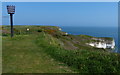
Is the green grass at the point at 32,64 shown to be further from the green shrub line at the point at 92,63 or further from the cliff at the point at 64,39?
the cliff at the point at 64,39

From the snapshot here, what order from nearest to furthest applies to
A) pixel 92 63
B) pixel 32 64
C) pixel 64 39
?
pixel 92 63
pixel 32 64
pixel 64 39

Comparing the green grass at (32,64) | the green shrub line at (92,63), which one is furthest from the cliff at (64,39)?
the green shrub line at (92,63)

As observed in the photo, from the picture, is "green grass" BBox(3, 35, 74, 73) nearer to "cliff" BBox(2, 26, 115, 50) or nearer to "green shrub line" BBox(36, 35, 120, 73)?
"green shrub line" BBox(36, 35, 120, 73)

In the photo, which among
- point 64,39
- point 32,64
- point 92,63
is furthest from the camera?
point 64,39

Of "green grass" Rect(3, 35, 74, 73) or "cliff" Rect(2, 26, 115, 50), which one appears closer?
"green grass" Rect(3, 35, 74, 73)

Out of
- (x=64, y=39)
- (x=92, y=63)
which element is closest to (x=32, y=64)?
(x=92, y=63)

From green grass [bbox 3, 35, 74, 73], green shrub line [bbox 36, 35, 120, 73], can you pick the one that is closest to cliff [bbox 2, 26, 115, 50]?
green grass [bbox 3, 35, 74, 73]

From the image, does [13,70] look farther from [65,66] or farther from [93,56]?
[93,56]

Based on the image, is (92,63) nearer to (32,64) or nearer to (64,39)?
(32,64)

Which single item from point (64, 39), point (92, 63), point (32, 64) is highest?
point (64, 39)

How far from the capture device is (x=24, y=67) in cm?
974

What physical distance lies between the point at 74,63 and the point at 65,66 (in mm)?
627

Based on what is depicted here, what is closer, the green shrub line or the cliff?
the green shrub line

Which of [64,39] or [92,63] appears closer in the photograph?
[92,63]
